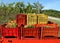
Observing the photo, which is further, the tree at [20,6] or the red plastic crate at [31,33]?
the tree at [20,6]

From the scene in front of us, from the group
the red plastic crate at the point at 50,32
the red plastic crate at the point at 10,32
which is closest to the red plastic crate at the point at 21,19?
the red plastic crate at the point at 10,32

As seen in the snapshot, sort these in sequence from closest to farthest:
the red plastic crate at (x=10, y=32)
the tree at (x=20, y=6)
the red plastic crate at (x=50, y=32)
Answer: the red plastic crate at (x=50, y=32) < the red plastic crate at (x=10, y=32) < the tree at (x=20, y=6)

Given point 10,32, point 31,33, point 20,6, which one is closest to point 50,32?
point 31,33

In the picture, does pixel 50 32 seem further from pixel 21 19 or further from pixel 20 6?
pixel 20 6

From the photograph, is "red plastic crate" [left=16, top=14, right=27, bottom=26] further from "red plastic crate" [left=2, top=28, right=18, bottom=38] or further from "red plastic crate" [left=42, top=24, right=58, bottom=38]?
"red plastic crate" [left=42, top=24, right=58, bottom=38]

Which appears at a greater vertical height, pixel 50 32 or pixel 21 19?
pixel 21 19

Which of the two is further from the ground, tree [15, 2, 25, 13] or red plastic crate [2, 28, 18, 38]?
red plastic crate [2, 28, 18, 38]

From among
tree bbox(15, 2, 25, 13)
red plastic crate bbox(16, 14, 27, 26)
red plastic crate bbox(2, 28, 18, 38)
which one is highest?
red plastic crate bbox(16, 14, 27, 26)

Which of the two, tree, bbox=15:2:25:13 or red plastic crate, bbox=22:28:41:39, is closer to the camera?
red plastic crate, bbox=22:28:41:39

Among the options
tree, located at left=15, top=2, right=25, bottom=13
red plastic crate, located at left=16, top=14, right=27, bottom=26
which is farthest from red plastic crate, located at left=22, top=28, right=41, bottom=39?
tree, located at left=15, top=2, right=25, bottom=13

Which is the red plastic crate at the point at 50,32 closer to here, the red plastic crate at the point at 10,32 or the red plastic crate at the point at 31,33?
the red plastic crate at the point at 31,33

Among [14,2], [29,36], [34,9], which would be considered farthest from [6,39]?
[34,9]

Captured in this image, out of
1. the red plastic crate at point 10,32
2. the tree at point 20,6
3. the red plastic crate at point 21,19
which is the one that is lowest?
the tree at point 20,6

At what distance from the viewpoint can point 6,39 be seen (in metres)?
5.71
